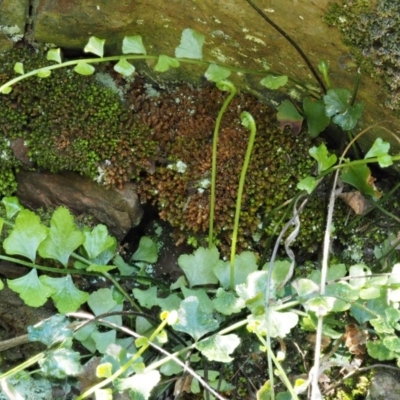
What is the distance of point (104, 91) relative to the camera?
58.5 inches

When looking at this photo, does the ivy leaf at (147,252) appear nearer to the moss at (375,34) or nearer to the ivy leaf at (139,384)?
the ivy leaf at (139,384)

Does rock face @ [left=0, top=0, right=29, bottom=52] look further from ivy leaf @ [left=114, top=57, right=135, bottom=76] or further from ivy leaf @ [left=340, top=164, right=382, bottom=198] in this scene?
ivy leaf @ [left=340, top=164, right=382, bottom=198]

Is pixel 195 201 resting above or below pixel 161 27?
below

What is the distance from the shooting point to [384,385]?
1350 mm

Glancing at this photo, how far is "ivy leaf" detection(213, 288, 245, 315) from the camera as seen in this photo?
1227 mm

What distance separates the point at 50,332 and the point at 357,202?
2.49ft

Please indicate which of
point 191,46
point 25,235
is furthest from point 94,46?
point 25,235

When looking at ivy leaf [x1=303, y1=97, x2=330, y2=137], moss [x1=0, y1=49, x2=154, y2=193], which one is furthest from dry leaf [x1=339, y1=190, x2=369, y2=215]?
moss [x1=0, y1=49, x2=154, y2=193]

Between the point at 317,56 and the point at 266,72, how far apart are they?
119mm

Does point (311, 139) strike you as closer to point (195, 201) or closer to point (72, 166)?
point (195, 201)

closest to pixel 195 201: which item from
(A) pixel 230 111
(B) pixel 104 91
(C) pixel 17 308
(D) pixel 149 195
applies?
(D) pixel 149 195

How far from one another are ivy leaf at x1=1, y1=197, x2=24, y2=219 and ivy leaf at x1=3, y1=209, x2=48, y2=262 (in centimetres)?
9

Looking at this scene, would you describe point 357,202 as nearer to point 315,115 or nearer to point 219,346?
point 315,115

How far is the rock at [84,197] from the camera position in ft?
4.89
